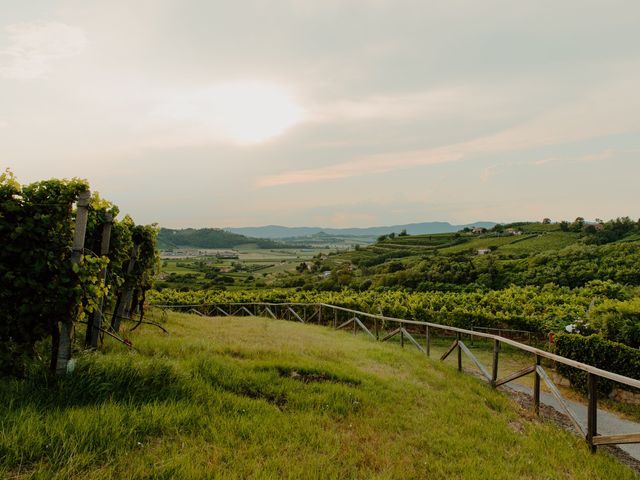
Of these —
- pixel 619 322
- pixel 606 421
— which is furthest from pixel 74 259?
pixel 619 322

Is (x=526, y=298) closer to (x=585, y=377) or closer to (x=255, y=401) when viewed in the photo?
(x=585, y=377)

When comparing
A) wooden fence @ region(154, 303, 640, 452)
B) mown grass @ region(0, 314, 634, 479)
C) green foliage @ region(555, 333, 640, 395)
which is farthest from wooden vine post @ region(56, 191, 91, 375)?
green foliage @ region(555, 333, 640, 395)

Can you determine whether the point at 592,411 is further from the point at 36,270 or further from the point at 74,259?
the point at 36,270

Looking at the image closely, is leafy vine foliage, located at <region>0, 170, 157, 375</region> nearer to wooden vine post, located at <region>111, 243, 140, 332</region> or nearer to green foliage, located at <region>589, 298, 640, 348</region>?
wooden vine post, located at <region>111, 243, 140, 332</region>

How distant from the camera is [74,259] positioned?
480 cm

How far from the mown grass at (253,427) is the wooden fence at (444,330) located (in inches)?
20.9

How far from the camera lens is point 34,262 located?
4738mm

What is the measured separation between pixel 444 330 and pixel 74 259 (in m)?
20.9

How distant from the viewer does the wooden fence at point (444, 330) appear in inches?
230

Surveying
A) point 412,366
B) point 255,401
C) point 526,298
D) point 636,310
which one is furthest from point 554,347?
point 526,298

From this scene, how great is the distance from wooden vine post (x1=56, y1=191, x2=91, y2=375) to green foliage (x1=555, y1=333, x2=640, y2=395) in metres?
12.9

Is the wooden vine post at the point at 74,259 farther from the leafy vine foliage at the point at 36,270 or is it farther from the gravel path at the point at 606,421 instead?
the gravel path at the point at 606,421

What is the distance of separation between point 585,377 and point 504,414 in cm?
569

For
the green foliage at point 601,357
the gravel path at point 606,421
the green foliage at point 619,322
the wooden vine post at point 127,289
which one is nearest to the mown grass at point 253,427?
the gravel path at point 606,421
